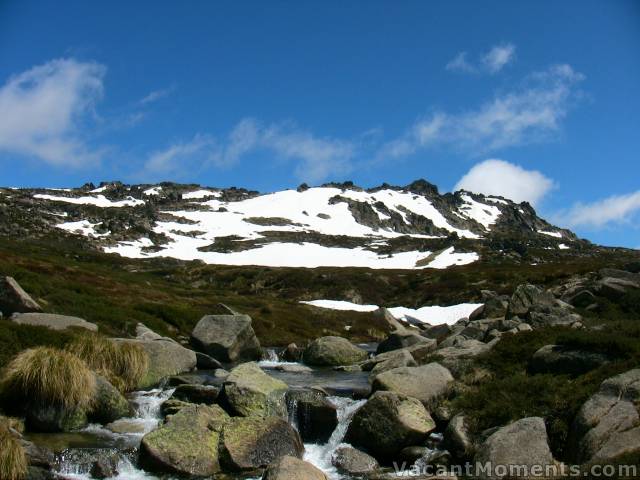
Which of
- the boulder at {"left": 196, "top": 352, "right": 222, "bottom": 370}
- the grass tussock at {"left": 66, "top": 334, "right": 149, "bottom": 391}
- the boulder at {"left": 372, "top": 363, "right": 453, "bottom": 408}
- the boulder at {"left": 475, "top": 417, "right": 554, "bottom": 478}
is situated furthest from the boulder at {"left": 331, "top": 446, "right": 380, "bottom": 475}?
the boulder at {"left": 196, "top": 352, "right": 222, "bottom": 370}

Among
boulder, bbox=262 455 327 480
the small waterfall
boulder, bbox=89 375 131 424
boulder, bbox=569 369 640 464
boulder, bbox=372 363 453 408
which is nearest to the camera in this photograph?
boulder, bbox=569 369 640 464

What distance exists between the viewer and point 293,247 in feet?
486

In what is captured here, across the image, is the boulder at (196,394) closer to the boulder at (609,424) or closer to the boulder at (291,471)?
the boulder at (291,471)

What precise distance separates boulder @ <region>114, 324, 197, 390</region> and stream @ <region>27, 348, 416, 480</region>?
1591 mm

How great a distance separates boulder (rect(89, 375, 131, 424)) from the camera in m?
15.5

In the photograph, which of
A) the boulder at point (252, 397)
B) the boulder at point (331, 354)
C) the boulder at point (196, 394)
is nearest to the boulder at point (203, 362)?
the boulder at point (331, 354)

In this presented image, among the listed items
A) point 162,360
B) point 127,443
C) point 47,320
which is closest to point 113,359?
point 162,360

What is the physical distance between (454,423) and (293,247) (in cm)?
13455

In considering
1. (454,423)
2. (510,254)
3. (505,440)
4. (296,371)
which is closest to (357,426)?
(454,423)

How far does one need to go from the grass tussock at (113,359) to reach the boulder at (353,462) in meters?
8.63

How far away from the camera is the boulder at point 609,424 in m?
10.5

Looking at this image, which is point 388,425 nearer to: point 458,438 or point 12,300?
point 458,438

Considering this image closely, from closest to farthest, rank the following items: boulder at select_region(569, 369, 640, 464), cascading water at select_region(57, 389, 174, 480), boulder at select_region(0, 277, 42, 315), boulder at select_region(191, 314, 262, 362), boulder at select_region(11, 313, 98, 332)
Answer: boulder at select_region(569, 369, 640, 464)
cascading water at select_region(57, 389, 174, 480)
boulder at select_region(11, 313, 98, 332)
boulder at select_region(0, 277, 42, 315)
boulder at select_region(191, 314, 262, 362)

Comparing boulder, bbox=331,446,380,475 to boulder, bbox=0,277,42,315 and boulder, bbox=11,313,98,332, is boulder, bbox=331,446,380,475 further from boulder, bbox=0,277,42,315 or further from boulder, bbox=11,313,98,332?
boulder, bbox=0,277,42,315
